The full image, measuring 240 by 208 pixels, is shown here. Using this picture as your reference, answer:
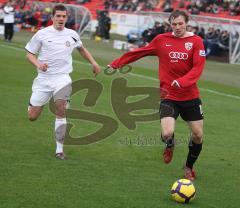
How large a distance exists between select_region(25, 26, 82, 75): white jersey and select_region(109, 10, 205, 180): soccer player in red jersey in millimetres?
1549

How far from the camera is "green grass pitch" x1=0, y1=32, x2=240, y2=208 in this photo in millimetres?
8141

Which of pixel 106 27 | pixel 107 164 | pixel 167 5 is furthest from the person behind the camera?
pixel 167 5

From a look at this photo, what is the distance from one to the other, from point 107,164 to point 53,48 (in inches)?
77.3

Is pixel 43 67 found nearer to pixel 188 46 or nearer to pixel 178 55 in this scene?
pixel 178 55

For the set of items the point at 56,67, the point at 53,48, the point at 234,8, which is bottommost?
the point at 234,8

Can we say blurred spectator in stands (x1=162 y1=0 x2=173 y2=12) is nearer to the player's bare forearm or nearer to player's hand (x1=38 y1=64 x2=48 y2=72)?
Answer: the player's bare forearm

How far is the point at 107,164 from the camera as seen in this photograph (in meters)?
10.1

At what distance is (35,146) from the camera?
11219 mm

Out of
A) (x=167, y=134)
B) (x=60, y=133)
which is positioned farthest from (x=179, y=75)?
(x=60, y=133)

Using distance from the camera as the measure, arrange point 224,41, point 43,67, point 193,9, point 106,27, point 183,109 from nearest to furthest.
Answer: point 183,109
point 43,67
point 224,41
point 193,9
point 106,27

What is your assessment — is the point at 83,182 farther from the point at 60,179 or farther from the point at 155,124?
the point at 155,124

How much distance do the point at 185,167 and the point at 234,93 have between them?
11.2m

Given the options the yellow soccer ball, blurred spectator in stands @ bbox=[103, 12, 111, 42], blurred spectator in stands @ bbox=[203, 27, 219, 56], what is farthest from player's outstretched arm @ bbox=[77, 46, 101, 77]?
blurred spectator in stands @ bbox=[103, 12, 111, 42]

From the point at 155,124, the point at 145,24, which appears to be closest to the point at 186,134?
the point at 155,124
